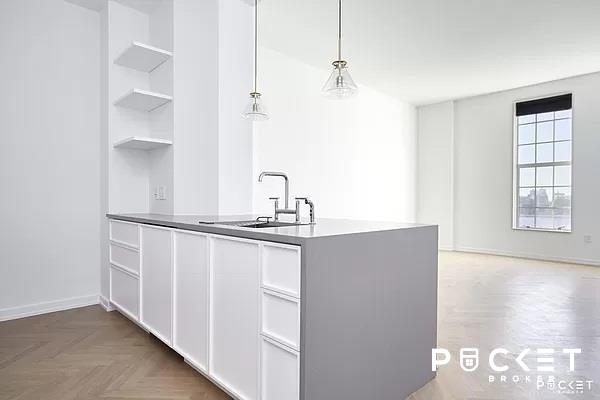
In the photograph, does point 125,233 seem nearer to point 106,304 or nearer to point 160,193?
point 160,193

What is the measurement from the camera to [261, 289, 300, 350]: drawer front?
135 centimetres

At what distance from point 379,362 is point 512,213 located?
19.1ft

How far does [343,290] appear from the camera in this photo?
1460 mm

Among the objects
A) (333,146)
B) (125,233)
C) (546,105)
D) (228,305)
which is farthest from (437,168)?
(228,305)

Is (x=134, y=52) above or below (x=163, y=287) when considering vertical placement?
above

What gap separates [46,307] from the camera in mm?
3254

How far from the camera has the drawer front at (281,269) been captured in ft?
4.43

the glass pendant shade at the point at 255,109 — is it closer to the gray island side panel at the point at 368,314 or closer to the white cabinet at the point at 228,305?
the white cabinet at the point at 228,305

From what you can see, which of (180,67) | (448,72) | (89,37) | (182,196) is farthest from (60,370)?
(448,72)

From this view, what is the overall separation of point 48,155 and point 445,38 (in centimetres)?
430

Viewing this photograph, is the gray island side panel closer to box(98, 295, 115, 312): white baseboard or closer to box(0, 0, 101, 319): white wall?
box(98, 295, 115, 312): white baseboard

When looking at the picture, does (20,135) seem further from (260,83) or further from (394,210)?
(394,210)

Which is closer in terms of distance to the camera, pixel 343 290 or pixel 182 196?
pixel 343 290

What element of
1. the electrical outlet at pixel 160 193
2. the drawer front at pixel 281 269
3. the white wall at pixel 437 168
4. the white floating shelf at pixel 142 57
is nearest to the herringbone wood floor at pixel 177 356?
the drawer front at pixel 281 269
